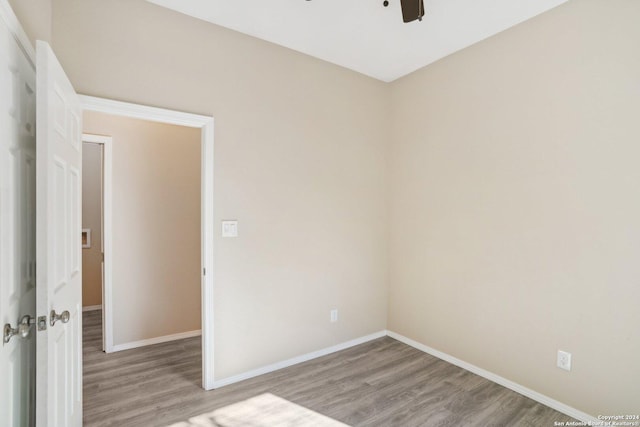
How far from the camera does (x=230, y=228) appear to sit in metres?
2.63

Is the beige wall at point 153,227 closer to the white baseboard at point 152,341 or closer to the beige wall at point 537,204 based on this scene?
the white baseboard at point 152,341

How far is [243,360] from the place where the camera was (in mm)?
2713

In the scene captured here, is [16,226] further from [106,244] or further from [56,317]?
[106,244]

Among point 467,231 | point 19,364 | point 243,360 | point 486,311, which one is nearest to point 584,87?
point 467,231

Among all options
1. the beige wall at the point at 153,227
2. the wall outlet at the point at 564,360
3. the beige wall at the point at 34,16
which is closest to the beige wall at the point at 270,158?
the beige wall at the point at 34,16

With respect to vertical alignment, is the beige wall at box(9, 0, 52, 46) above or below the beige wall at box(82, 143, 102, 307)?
above

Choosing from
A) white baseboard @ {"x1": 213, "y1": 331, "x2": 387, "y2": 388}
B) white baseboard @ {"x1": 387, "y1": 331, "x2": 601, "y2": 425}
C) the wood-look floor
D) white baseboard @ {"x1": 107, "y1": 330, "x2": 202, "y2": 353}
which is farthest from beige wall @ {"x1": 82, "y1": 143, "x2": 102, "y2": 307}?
white baseboard @ {"x1": 387, "y1": 331, "x2": 601, "y2": 425}

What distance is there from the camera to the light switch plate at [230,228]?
2598 millimetres

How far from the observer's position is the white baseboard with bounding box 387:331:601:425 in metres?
2.21

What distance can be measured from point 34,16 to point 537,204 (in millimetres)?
3298

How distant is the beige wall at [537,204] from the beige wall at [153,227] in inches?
98.8

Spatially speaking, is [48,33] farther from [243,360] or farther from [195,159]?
[243,360]

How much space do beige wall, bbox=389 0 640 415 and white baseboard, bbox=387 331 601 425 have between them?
0.05m

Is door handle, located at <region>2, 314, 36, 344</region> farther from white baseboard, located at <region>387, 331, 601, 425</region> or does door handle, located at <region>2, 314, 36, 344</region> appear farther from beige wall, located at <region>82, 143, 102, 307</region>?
beige wall, located at <region>82, 143, 102, 307</region>
